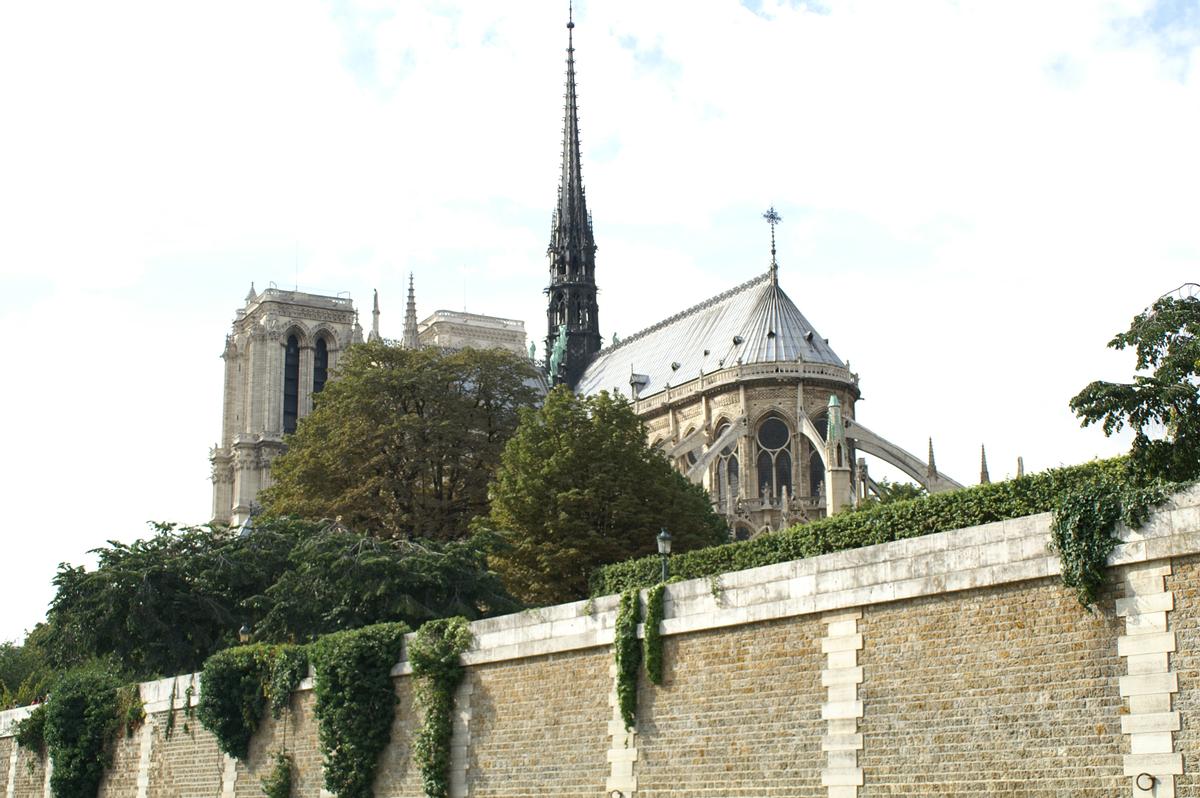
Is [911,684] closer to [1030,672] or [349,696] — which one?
[1030,672]

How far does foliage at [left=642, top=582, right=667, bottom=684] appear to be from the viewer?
21828 mm

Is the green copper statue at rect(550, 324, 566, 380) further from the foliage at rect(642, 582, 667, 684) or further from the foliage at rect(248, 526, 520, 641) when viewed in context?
the foliage at rect(642, 582, 667, 684)

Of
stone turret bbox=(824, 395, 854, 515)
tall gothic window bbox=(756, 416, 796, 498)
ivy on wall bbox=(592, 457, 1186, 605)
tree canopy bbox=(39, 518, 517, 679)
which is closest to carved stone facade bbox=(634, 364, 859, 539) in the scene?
tall gothic window bbox=(756, 416, 796, 498)

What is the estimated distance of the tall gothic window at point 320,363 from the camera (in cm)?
9719

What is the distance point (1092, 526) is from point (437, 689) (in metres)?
11.5

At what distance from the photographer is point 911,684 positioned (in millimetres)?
18562

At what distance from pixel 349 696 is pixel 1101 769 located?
13.4 m

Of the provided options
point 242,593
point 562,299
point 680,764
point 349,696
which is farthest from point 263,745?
point 562,299

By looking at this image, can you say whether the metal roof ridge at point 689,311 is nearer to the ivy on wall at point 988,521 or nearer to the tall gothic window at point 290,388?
the tall gothic window at point 290,388

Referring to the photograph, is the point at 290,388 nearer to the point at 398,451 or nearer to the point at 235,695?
the point at 398,451

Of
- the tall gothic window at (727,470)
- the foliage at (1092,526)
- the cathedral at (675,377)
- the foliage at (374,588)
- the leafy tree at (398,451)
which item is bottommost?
the foliage at (1092,526)

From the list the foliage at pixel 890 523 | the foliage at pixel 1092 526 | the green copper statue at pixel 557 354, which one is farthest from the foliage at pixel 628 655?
the green copper statue at pixel 557 354

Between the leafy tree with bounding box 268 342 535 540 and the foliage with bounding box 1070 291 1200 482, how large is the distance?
32187 millimetres

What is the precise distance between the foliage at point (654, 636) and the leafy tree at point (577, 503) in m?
15.4
